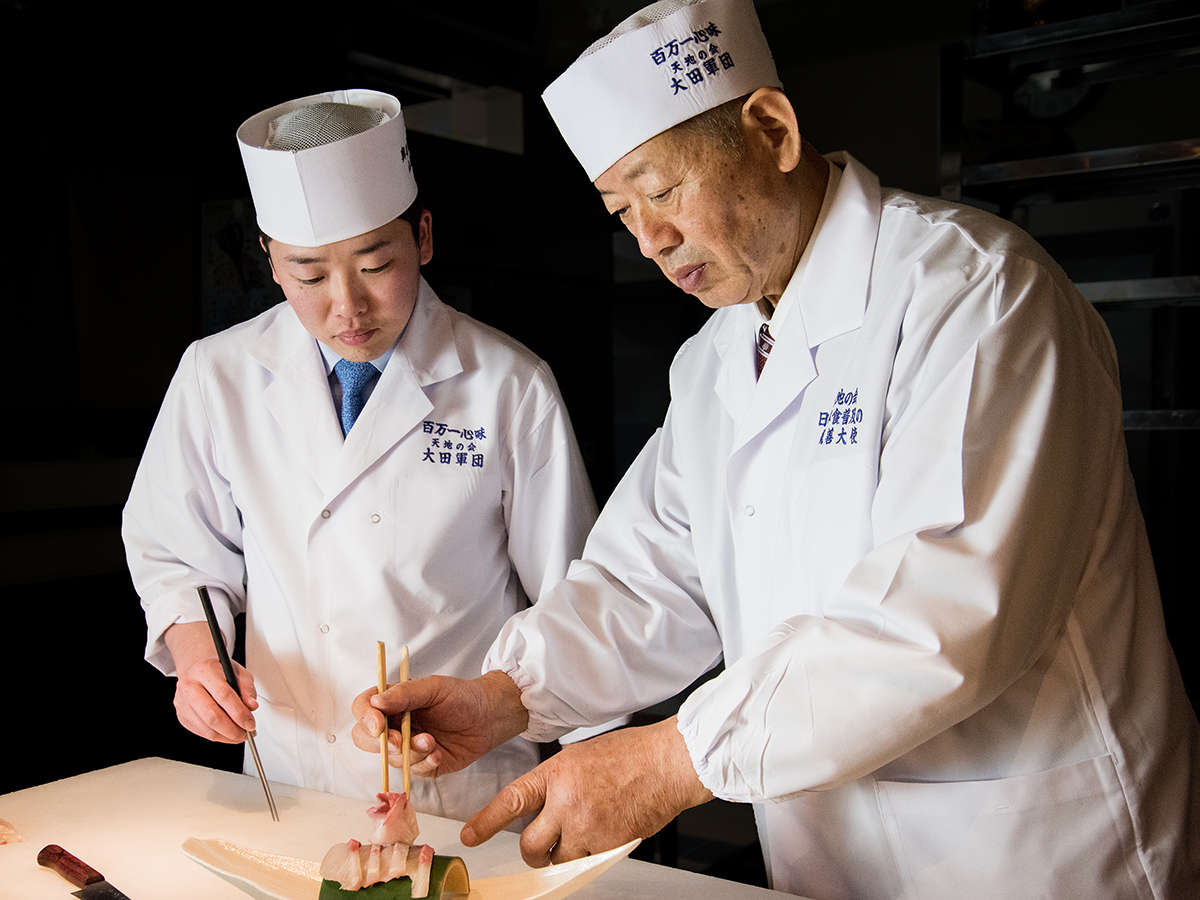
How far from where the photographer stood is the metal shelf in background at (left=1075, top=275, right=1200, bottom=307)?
237 centimetres

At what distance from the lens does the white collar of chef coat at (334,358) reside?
6.47 feet

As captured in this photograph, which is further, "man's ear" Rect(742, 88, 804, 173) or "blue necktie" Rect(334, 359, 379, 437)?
→ "blue necktie" Rect(334, 359, 379, 437)

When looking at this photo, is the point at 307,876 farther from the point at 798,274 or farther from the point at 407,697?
the point at 798,274

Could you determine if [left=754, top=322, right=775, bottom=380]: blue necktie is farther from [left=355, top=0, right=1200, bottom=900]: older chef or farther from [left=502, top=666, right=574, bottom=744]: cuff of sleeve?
[left=502, top=666, right=574, bottom=744]: cuff of sleeve

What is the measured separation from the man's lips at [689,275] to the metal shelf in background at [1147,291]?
1287 mm

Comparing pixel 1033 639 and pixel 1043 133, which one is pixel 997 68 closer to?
pixel 1043 133

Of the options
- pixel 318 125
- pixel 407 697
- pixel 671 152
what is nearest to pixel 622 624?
pixel 407 697

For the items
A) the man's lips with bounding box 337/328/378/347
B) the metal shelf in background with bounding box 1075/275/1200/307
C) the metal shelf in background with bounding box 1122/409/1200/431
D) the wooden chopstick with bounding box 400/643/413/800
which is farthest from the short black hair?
the metal shelf in background with bounding box 1122/409/1200/431

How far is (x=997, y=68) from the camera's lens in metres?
2.61

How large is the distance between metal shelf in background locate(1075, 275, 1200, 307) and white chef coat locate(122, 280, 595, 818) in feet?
3.97

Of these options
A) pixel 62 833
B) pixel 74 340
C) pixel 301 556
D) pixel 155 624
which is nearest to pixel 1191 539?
pixel 301 556

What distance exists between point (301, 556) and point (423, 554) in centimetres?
21

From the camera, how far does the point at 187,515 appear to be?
2.00 metres

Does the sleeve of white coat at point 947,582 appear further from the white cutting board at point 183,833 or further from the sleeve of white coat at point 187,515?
the sleeve of white coat at point 187,515
